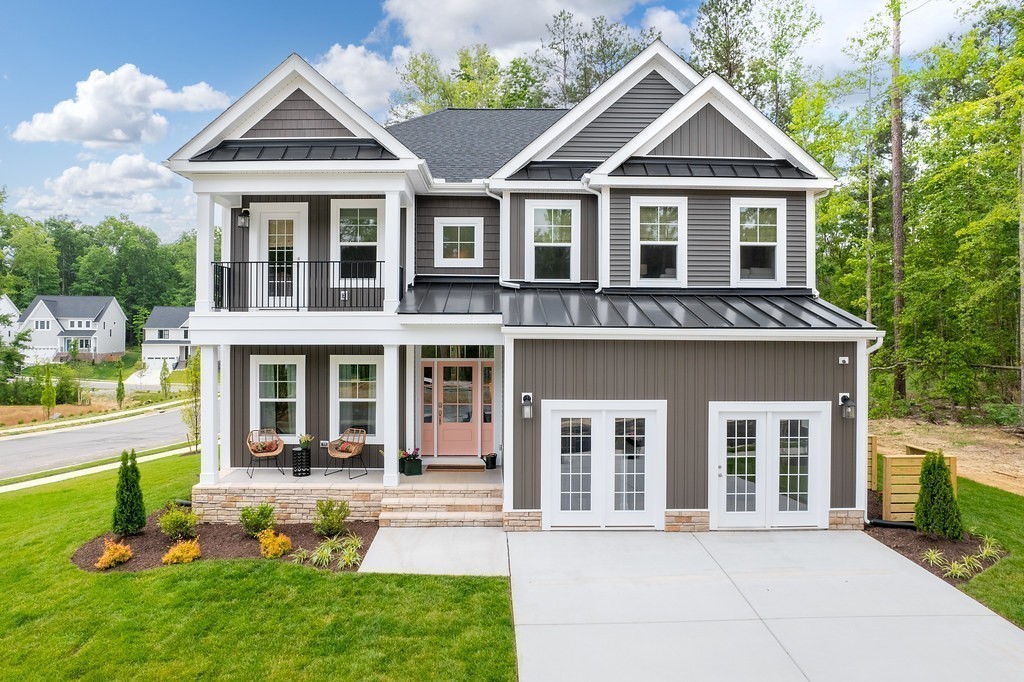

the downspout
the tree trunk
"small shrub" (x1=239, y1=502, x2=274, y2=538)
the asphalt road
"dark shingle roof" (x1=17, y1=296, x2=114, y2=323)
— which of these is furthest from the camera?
"dark shingle roof" (x1=17, y1=296, x2=114, y2=323)

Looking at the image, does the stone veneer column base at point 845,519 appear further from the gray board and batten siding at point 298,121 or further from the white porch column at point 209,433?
the gray board and batten siding at point 298,121

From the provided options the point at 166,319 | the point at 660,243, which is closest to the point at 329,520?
the point at 660,243

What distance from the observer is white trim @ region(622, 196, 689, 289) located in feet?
35.0

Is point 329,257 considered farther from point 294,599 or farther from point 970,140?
point 970,140

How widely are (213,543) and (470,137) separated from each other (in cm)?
1071

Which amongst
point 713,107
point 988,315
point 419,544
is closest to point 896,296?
point 988,315

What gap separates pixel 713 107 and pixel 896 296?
12955 millimetres

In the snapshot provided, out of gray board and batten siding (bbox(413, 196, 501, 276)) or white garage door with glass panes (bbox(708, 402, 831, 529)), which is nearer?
white garage door with glass panes (bbox(708, 402, 831, 529))

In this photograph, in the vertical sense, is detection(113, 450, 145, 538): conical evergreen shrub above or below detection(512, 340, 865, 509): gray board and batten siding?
below

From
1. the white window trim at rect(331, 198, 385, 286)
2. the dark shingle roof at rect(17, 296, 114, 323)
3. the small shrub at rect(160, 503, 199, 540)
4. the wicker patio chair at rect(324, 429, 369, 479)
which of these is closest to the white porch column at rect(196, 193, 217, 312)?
the white window trim at rect(331, 198, 385, 286)

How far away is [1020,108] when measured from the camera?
1399cm

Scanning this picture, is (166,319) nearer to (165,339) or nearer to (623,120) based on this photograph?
(165,339)

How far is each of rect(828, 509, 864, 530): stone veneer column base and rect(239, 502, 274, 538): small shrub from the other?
9372 millimetres

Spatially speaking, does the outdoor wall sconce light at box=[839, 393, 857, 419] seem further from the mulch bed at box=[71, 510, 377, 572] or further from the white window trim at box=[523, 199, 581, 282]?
the mulch bed at box=[71, 510, 377, 572]
